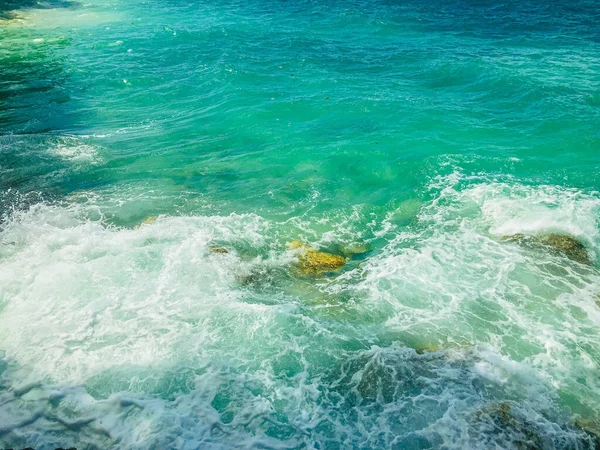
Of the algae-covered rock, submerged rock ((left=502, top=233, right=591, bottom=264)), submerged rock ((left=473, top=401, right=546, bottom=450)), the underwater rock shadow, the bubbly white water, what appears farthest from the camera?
submerged rock ((left=502, top=233, right=591, bottom=264))

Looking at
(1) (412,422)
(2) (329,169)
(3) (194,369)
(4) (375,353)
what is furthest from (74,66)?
(1) (412,422)

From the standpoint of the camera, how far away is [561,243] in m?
14.2

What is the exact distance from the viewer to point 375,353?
10.8 meters

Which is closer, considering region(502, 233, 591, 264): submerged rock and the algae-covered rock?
the algae-covered rock

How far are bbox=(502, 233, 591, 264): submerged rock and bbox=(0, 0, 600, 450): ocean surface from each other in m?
0.25

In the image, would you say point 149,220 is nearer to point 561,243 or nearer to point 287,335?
point 287,335

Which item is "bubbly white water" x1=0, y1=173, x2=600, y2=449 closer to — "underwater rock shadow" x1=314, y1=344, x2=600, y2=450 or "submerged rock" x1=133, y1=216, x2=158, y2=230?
"underwater rock shadow" x1=314, y1=344, x2=600, y2=450

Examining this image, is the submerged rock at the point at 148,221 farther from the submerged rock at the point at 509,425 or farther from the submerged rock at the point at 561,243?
the submerged rock at the point at 561,243

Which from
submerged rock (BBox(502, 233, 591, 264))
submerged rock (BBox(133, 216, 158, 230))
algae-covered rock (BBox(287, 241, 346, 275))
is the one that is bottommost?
algae-covered rock (BBox(287, 241, 346, 275))

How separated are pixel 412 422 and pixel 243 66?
1006 inches

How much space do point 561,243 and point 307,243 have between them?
8.41 m

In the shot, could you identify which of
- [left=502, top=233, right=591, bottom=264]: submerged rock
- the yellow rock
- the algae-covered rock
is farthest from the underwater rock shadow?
the yellow rock

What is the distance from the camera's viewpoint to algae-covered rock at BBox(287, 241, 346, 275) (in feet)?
44.4

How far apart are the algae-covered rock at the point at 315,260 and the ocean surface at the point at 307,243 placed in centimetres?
27
